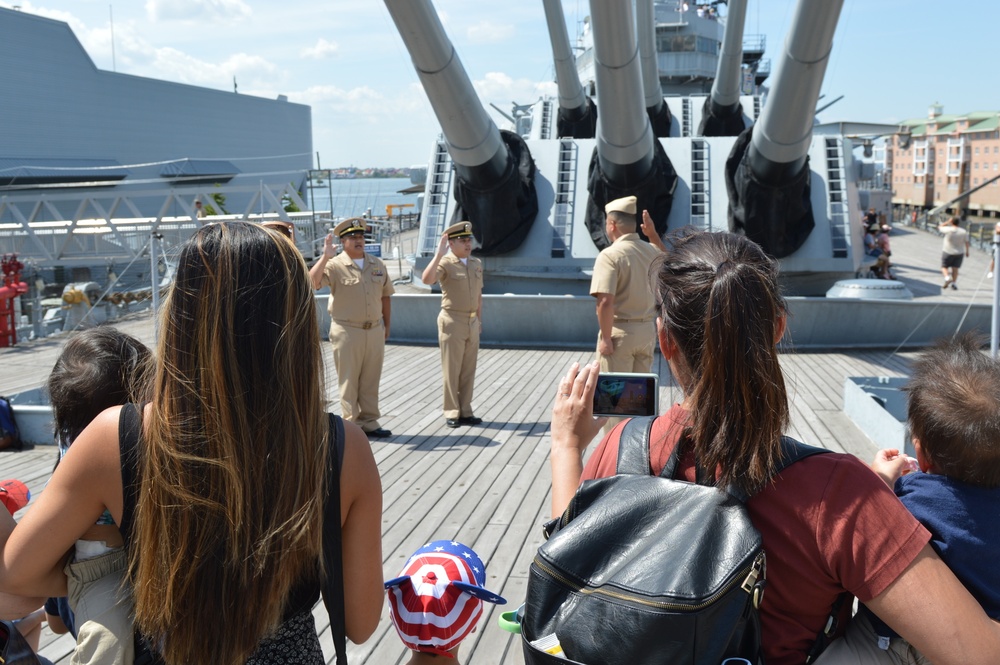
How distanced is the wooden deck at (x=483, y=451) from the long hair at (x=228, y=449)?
3.39 feet

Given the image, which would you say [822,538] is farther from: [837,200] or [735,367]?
[837,200]

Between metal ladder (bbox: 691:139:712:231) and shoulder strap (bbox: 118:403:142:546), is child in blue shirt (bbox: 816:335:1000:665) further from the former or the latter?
metal ladder (bbox: 691:139:712:231)

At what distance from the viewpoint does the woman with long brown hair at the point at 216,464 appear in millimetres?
1284

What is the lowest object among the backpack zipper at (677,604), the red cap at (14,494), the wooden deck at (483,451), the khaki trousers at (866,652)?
the wooden deck at (483,451)

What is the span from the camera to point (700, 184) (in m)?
9.66

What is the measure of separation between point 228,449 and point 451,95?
6.89 metres

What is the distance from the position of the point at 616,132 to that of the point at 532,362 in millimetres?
2360

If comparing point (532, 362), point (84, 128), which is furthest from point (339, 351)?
point (84, 128)

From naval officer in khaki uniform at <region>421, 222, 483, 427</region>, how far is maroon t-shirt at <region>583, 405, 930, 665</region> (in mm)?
4739

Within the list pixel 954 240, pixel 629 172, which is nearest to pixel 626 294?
pixel 629 172

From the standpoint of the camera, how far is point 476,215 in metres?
9.23

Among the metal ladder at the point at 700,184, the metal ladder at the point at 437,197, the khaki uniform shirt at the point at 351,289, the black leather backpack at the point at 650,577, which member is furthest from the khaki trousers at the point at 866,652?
the metal ladder at the point at 437,197

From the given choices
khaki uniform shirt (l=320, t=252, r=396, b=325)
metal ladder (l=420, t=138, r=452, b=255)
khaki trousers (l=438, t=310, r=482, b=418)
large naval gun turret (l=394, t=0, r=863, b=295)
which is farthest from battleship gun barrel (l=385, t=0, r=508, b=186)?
khaki trousers (l=438, t=310, r=482, b=418)

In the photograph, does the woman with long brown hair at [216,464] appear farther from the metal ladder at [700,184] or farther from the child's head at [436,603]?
the metal ladder at [700,184]
